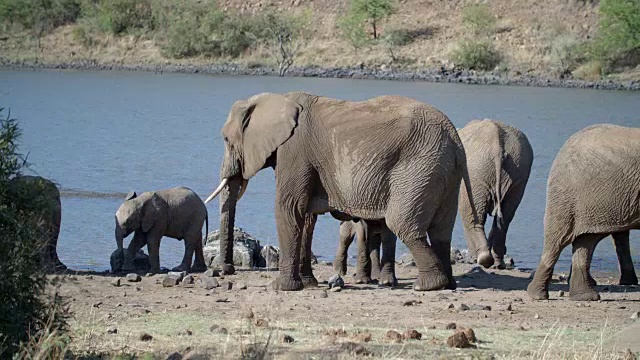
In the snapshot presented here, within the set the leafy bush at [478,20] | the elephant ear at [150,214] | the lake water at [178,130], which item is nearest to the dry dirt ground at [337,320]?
the elephant ear at [150,214]

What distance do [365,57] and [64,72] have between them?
14840 mm

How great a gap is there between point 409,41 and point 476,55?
518 centimetres

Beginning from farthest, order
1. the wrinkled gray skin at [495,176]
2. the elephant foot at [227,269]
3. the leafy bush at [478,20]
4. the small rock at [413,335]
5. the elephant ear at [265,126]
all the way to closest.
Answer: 1. the leafy bush at [478,20]
2. the wrinkled gray skin at [495,176]
3. the elephant foot at [227,269]
4. the elephant ear at [265,126]
5. the small rock at [413,335]

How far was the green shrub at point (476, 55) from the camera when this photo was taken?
6016 centimetres

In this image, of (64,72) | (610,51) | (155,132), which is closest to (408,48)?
(610,51)

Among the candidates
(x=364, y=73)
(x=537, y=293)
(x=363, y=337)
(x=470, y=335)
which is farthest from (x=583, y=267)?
(x=364, y=73)

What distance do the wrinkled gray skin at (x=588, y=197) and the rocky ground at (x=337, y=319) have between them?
0.36 metres

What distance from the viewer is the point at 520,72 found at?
2339 inches

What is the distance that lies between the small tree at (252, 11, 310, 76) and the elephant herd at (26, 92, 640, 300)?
50.0 metres

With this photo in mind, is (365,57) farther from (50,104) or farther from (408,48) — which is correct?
(50,104)

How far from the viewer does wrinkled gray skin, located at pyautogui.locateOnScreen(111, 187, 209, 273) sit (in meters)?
15.8

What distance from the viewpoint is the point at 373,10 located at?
66.6 m

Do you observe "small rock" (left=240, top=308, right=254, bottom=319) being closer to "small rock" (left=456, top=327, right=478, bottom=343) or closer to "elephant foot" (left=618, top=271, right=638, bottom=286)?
"small rock" (left=456, top=327, right=478, bottom=343)

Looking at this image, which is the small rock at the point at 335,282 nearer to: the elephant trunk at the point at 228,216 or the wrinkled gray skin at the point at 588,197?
the elephant trunk at the point at 228,216
